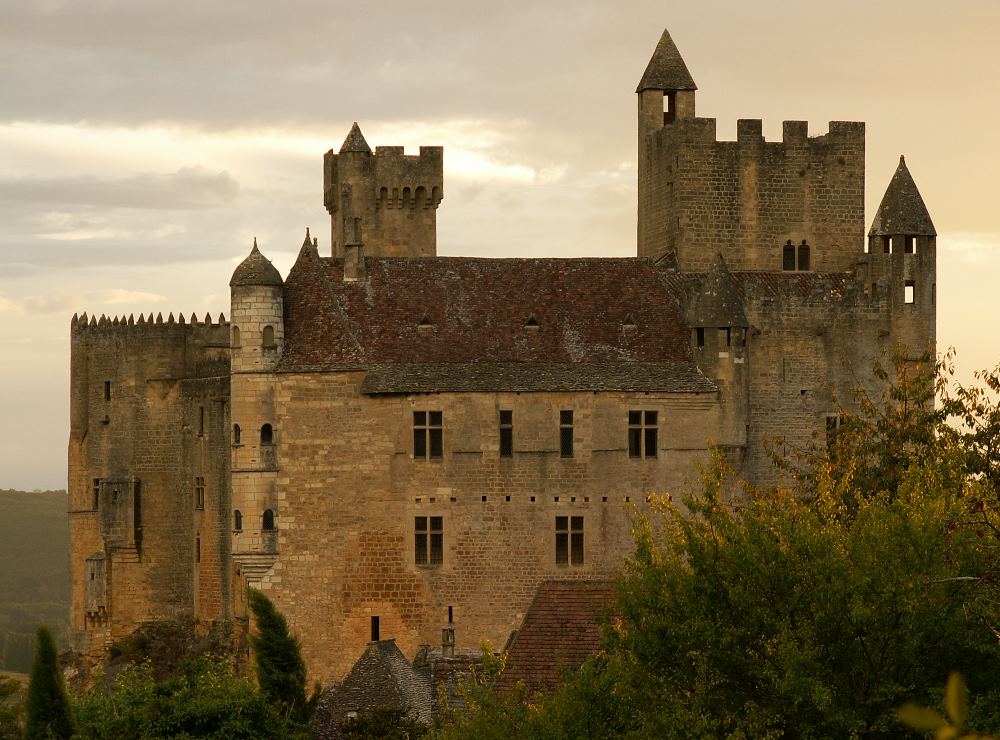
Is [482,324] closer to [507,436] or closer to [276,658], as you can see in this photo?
[507,436]

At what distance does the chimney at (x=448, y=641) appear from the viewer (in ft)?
178

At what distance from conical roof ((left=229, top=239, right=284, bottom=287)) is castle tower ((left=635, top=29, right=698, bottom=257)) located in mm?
11682

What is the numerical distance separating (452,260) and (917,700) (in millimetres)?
29680

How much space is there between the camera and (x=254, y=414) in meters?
55.9

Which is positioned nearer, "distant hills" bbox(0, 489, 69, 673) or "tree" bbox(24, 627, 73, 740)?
"tree" bbox(24, 627, 73, 740)

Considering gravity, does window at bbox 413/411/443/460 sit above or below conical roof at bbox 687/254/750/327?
below

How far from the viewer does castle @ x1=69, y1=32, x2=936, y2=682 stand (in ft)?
182

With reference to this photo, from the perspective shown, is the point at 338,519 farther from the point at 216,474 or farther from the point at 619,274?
the point at 619,274

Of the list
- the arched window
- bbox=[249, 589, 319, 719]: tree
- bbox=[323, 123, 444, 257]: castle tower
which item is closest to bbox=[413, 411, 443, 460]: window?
bbox=[249, 589, 319, 719]: tree

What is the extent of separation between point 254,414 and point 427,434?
14.9ft

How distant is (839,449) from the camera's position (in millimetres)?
46969

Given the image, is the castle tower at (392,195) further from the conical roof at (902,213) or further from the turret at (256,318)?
the conical roof at (902,213)

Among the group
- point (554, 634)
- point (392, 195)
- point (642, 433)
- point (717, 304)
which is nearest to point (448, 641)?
point (642, 433)

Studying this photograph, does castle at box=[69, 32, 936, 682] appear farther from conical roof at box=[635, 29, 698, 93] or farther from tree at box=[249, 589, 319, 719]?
tree at box=[249, 589, 319, 719]
